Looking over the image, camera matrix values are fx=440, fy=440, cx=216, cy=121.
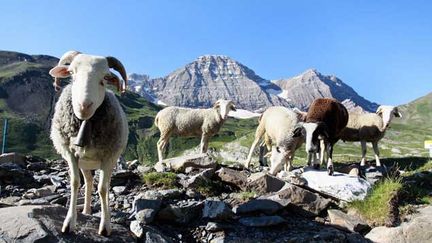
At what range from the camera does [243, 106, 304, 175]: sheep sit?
16.4 metres

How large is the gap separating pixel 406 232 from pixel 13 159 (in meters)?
14.8

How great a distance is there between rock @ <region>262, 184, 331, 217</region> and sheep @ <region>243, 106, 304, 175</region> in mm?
3330

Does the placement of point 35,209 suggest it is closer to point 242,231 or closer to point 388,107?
point 242,231

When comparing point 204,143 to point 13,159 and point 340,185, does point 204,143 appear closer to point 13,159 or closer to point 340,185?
point 13,159

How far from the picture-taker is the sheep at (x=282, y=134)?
16375 mm

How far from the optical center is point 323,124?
53.7ft

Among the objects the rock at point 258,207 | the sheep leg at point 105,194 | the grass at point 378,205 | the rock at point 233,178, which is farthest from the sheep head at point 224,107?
the sheep leg at point 105,194

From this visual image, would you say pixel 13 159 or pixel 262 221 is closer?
pixel 262 221

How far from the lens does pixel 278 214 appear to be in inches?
452

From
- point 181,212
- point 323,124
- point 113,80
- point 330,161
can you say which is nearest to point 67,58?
point 113,80

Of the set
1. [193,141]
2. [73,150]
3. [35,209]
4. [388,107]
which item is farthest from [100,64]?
[193,141]

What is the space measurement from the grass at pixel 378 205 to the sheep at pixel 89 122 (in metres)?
7.18

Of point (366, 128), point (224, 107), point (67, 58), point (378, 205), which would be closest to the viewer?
point (67, 58)

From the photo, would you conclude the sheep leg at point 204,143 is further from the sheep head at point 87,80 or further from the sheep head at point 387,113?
the sheep head at point 87,80
